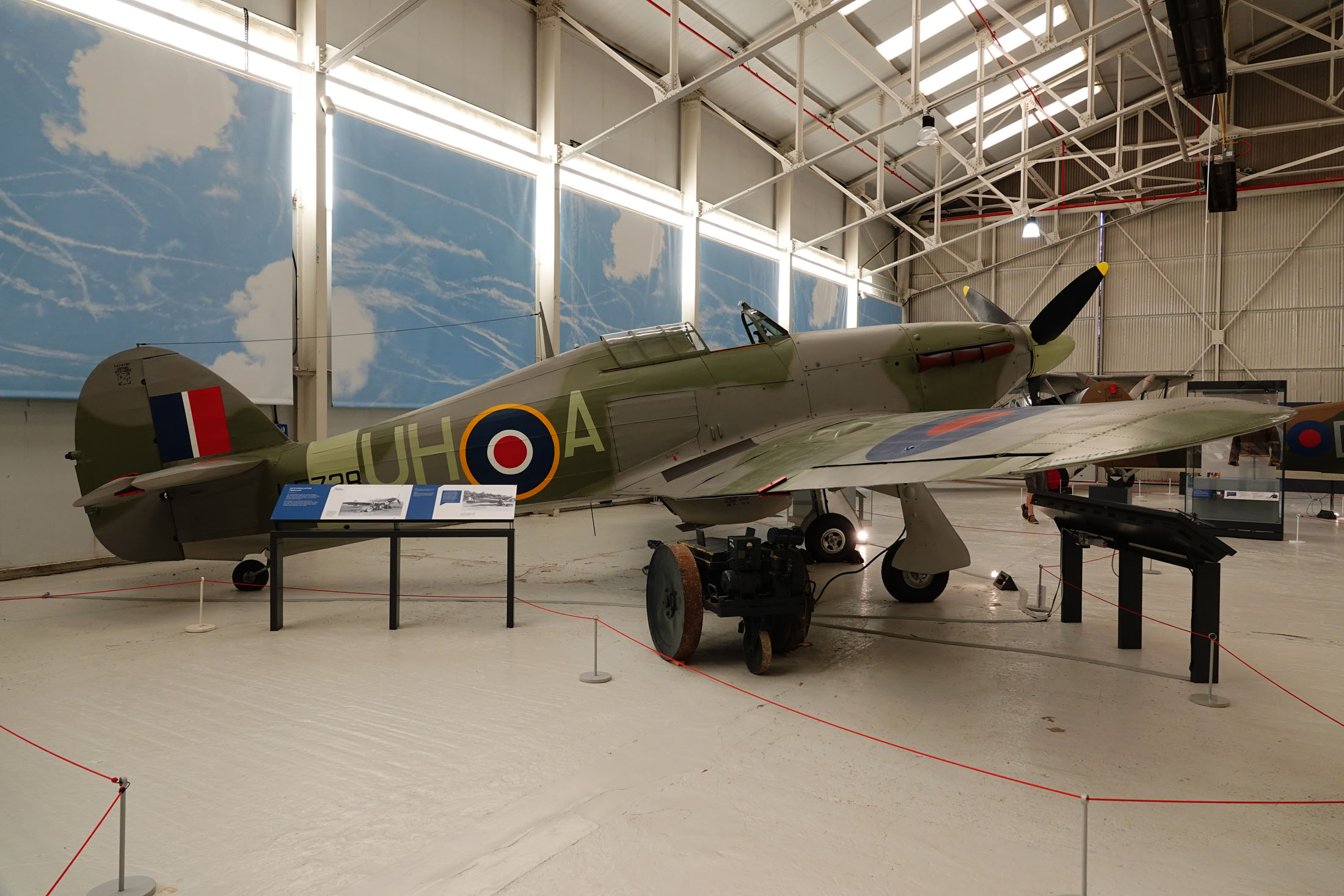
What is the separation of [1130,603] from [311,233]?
10815mm

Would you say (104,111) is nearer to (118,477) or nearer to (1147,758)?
(118,477)

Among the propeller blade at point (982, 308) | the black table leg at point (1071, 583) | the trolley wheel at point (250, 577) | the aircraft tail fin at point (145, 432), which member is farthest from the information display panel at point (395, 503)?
the propeller blade at point (982, 308)

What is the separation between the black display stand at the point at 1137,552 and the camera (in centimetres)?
455

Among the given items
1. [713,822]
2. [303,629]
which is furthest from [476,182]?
[713,822]

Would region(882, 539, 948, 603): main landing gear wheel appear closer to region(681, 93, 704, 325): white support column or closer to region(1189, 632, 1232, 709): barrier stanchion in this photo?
region(1189, 632, 1232, 709): barrier stanchion

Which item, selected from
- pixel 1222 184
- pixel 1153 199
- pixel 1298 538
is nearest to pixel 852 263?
pixel 1153 199

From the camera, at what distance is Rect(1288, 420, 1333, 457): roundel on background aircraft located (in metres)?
11.3

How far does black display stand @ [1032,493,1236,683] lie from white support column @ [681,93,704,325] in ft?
41.8

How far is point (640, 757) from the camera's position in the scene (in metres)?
3.49

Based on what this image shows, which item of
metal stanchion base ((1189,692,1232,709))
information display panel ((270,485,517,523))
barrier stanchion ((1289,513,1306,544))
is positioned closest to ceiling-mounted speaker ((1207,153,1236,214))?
barrier stanchion ((1289,513,1306,544))

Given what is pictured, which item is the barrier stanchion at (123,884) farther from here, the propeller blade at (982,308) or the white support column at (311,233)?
the propeller blade at (982,308)

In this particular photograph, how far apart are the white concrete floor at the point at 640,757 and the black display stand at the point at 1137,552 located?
25 centimetres

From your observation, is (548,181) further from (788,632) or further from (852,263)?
(852,263)

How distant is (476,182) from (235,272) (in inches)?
181
